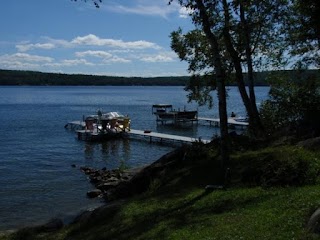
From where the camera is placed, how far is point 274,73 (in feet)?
79.1

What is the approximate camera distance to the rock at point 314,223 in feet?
24.8

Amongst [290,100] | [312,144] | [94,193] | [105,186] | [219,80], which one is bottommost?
[94,193]

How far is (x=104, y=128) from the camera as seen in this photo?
183 feet

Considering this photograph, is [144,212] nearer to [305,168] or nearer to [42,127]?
[305,168]

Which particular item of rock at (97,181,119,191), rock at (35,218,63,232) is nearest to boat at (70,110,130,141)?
rock at (97,181,119,191)

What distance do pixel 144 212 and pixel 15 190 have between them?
16.2 metres

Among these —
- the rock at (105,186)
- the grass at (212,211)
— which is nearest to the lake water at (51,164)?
the rock at (105,186)

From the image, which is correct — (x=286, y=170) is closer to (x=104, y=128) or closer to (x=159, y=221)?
(x=159, y=221)

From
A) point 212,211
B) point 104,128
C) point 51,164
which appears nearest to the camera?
point 212,211

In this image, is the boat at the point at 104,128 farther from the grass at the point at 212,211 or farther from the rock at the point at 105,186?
the grass at the point at 212,211

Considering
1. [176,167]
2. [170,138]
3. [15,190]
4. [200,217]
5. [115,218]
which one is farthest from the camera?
[170,138]

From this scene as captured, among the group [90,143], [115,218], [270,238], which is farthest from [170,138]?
[270,238]

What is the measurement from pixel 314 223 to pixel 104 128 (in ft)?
161

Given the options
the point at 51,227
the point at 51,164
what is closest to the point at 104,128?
the point at 51,164
